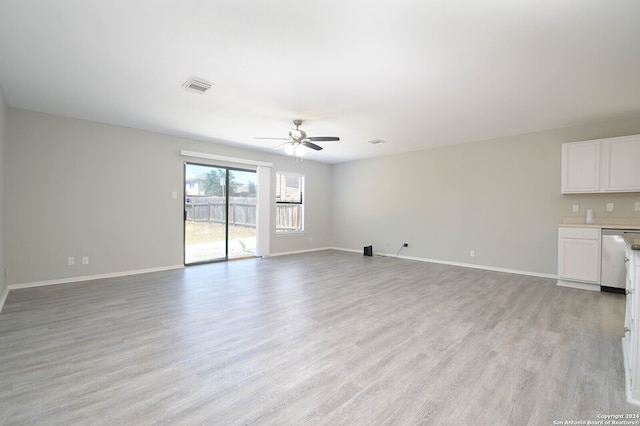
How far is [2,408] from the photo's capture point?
165cm

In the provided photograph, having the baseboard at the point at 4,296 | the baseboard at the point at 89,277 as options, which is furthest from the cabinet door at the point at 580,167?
the baseboard at the point at 4,296

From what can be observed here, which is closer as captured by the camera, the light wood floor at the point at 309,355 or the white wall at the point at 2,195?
the light wood floor at the point at 309,355

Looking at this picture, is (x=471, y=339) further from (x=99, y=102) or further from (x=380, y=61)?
(x=99, y=102)

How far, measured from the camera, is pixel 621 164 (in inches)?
164

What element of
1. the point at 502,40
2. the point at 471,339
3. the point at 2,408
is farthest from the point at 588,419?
the point at 2,408

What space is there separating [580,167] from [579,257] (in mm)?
1409

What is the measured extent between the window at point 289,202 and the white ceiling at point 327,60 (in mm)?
2983

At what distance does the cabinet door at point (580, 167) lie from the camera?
171 inches

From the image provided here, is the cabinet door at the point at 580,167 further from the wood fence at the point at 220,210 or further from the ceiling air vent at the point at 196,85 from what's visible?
the wood fence at the point at 220,210

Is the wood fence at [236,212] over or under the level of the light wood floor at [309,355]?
over

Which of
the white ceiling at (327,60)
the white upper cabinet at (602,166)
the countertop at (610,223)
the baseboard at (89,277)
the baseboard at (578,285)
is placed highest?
the white ceiling at (327,60)

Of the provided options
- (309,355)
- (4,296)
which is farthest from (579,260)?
(4,296)

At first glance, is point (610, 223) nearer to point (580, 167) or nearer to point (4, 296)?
point (580, 167)

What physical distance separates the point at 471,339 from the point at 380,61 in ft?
8.85
